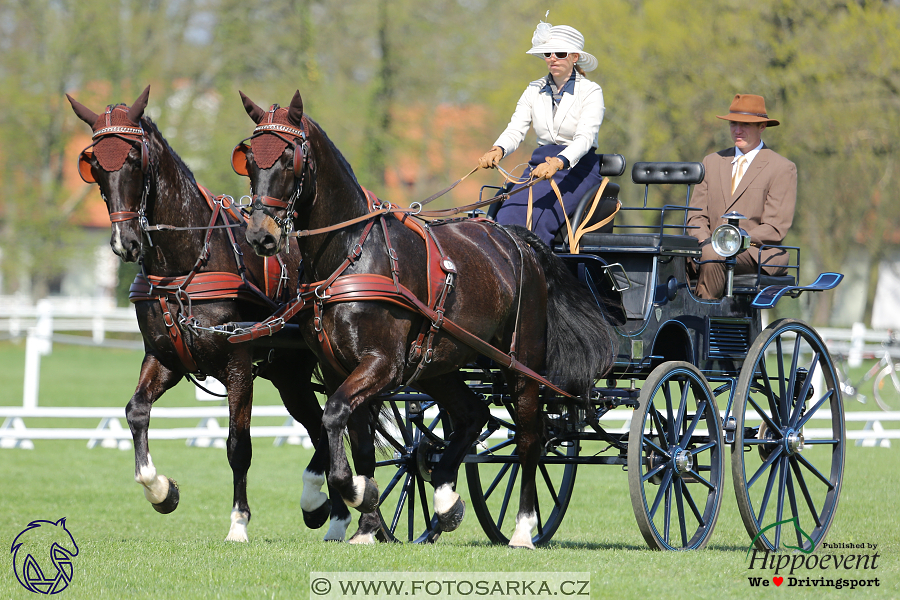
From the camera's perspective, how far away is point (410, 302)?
5.95m

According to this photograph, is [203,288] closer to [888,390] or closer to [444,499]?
[444,499]

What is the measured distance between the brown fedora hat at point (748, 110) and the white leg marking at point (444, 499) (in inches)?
127

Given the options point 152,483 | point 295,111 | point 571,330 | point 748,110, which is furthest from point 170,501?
point 748,110

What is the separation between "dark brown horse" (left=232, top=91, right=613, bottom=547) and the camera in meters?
5.63

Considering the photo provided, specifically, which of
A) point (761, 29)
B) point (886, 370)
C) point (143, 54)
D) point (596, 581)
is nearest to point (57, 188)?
point (143, 54)

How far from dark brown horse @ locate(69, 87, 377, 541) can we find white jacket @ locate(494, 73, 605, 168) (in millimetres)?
1764

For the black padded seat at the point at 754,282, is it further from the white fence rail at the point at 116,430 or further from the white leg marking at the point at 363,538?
the white fence rail at the point at 116,430

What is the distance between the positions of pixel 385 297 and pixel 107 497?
5.51 meters

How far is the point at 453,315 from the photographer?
6270 mm

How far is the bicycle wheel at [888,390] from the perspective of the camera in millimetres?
17875

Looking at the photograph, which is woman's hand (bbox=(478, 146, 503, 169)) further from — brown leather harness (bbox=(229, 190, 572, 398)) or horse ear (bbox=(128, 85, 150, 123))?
horse ear (bbox=(128, 85, 150, 123))

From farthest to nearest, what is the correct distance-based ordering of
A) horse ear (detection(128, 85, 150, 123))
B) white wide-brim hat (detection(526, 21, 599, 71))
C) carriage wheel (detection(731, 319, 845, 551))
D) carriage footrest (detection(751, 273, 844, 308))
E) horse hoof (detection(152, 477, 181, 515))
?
1. carriage footrest (detection(751, 273, 844, 308))
2. white wide-brim hat (detection(526, 21, 599, 71))
3. carriage wheel (detection(731, 319, 845, 551))
4. horse hoof (detection(152, 477, 181, 515))
5. horse ear (detection(128, 85, 150, 123))

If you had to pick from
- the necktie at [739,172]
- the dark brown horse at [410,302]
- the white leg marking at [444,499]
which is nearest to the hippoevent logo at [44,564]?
the dark brown horse at [410,302]

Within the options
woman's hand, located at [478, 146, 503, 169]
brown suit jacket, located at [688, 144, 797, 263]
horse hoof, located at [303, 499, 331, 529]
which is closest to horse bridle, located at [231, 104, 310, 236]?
woman's hand, located at [478, 146, 503, 169]
